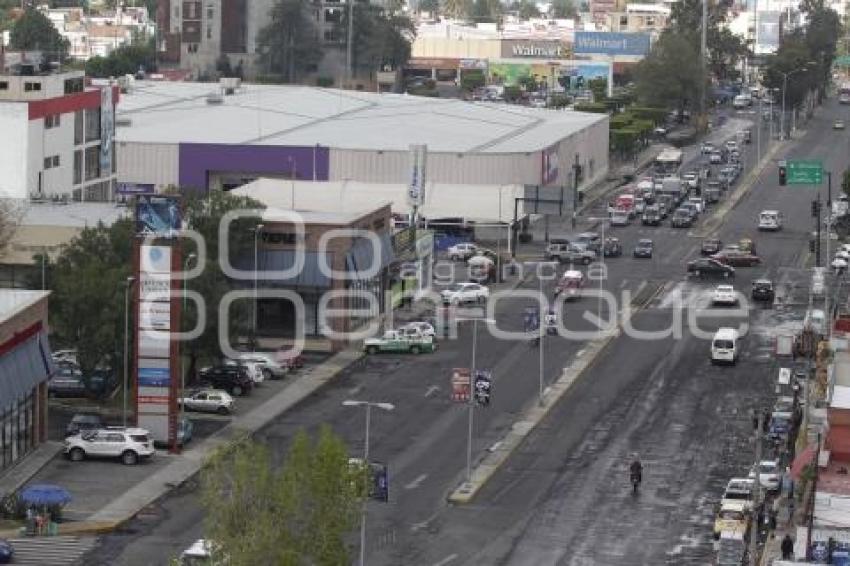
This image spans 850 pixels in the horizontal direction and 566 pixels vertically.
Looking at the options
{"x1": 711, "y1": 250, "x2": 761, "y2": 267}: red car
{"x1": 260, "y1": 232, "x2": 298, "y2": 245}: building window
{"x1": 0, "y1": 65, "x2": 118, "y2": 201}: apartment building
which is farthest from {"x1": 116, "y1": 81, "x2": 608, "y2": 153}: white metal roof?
{"x1": 260, "y1": 232, "x2": 298, "y2": 245}: building window

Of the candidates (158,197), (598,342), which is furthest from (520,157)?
(158,197)

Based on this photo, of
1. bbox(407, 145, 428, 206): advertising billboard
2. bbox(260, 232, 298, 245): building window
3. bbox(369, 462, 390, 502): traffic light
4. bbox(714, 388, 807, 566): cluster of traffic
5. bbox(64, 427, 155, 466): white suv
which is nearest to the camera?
bbox(369, 462, 390, 502): traffic light

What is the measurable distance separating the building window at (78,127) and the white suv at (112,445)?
4748 centimetres

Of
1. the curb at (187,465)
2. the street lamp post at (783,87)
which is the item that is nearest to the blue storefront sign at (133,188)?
the curb at (187,465)

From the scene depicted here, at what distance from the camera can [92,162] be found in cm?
11381

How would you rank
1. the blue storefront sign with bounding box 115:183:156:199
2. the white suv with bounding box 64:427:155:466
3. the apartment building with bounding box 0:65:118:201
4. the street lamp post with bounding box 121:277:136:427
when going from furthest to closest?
the blue storefront sign with bounding box 115:183:156:199 → the apartment building with bounding box 0:65:118:201 → the street lamp post with bounding box 121:277:136:427 → the white suv with bounding box 64:427:155:466

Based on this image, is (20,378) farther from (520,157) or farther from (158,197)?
(520,157)

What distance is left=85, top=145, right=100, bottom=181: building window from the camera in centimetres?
11306

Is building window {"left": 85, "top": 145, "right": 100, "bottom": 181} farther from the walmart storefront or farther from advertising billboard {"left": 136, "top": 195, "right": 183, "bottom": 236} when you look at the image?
advertising billboard {"left": 136, "top": 195, "right": 183, "bottom": 236}

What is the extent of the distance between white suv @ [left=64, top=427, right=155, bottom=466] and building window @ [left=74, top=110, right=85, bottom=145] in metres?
47.5

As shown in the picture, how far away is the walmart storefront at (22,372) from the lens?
2522 inches

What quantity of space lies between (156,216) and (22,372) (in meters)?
5.69

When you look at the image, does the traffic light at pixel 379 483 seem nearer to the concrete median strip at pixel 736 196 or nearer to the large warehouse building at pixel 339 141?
the large warehouse building at pixel 339 141

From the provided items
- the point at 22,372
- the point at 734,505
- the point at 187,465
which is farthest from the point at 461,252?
the point at 734,505
